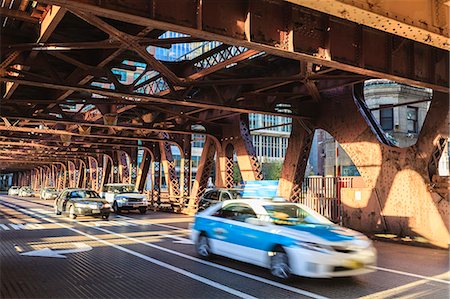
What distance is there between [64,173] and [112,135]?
41839 millimetres

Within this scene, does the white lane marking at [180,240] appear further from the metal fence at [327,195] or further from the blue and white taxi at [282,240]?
the metal fence at [327,195]

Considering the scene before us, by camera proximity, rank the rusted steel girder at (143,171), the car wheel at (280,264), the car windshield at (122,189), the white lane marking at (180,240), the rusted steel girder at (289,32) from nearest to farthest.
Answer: the rusted steel girder at (289,32)
the car wheel at (280,264)
the white lane marking at (180,240)
the car windshield at (122,189)
the rusted steel girder at (143,171)

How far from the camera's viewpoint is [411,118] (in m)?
39.7

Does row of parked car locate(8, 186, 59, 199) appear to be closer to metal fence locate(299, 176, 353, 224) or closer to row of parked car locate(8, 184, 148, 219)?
row of parked car locate(8, 184, 148, 219)

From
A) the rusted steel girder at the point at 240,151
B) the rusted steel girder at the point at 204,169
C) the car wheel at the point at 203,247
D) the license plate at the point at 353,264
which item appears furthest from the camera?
the rusted steel girder at the point at 204,169

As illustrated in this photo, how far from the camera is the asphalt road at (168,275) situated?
7332 mm

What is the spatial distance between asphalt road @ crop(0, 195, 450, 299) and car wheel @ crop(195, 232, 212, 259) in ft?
0.67

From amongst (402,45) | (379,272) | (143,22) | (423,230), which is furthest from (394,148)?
(143,22)

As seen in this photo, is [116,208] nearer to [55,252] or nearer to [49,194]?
[55,252]

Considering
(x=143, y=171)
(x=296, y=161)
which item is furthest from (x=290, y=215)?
(x=143, y=171)

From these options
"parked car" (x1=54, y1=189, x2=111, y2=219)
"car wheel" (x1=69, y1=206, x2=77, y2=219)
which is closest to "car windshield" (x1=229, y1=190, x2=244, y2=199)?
"parked car" (x1=54, y1=189, x2=111, y2=219)

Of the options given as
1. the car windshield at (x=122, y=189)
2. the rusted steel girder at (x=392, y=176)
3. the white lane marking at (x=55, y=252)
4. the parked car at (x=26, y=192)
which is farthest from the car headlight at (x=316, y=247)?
the parked car at (x=26, y=192)

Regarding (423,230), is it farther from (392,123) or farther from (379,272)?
(392,123)

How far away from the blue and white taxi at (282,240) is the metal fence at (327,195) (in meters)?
9.14
